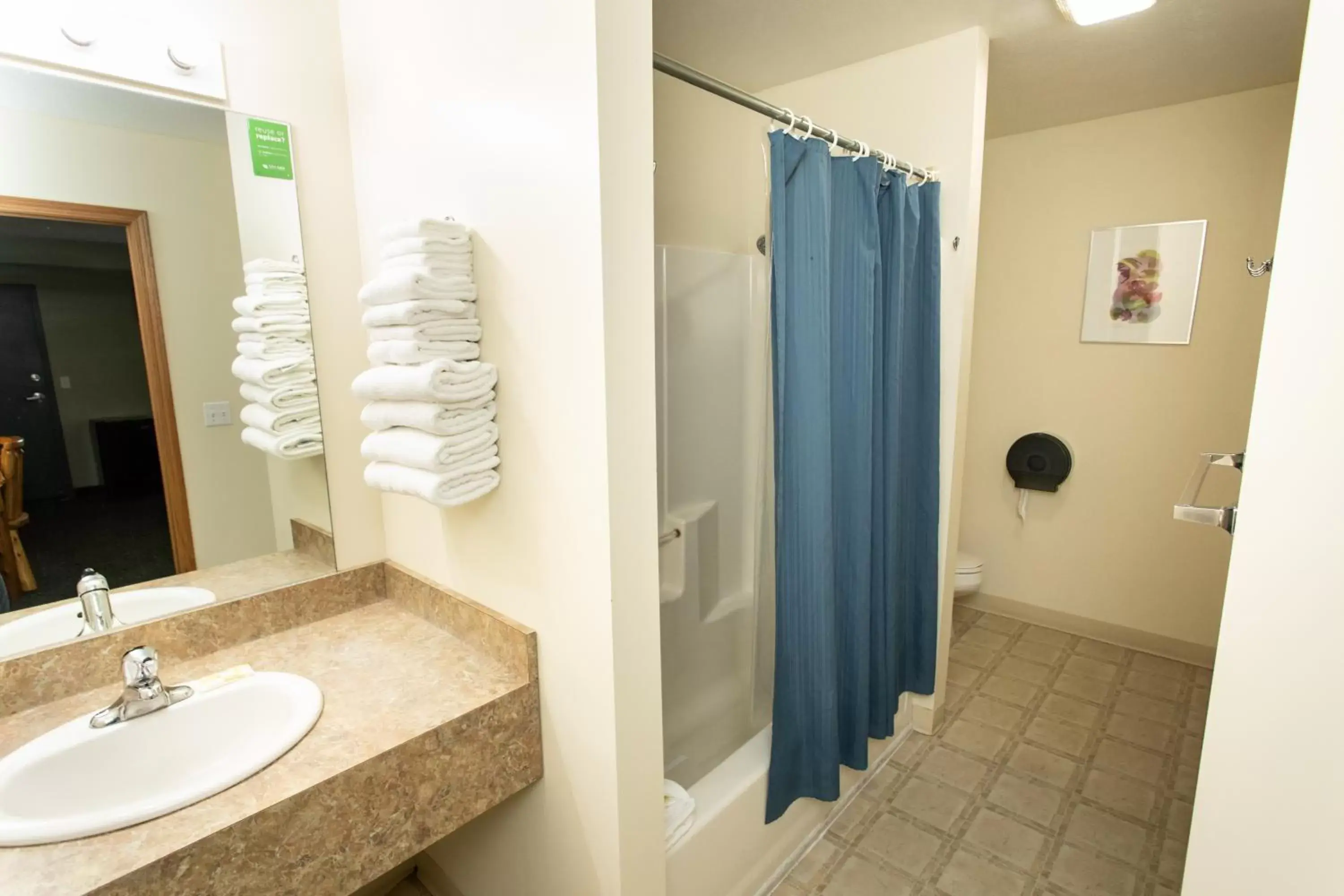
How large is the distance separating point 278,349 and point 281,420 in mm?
163

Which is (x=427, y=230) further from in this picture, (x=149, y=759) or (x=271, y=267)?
(x=149, y=759)

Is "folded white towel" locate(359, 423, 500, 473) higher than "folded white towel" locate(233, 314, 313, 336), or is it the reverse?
"folded white towel" locate(233, 314, 313, 336)

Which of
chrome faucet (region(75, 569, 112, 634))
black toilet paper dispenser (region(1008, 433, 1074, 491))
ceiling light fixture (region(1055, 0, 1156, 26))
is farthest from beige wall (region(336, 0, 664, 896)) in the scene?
black toilet paper dispenser (region(1008, 433, 1074, 491))

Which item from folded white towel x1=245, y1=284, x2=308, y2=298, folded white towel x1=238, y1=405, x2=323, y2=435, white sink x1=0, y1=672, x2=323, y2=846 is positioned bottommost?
white sink x1=0, y1=672, x2=323, y2=846

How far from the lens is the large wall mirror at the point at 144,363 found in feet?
3.87

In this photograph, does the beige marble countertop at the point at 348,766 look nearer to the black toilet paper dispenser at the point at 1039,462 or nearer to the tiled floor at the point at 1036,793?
the tiled floor at the point at 1036,793

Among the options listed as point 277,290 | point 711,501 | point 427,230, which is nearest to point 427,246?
point 427,230

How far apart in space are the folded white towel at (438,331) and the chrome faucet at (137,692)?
709 mm

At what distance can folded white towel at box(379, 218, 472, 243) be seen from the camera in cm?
Result: 118

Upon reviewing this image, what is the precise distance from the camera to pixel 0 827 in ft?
2.86

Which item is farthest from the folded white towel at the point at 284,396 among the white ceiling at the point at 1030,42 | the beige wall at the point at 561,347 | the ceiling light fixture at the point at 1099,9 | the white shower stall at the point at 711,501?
the ceiling light fixture at the point at 1099,9

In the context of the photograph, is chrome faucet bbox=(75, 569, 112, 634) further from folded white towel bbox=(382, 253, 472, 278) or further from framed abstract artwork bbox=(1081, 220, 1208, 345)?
framed abstract artwork bbox=(1081, 220, 1208, 345)

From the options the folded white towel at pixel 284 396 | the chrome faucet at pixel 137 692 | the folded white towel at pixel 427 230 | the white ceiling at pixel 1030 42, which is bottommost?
the chrome faucet at pixel 137 692

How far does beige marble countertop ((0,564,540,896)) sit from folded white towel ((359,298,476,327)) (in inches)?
24.9
